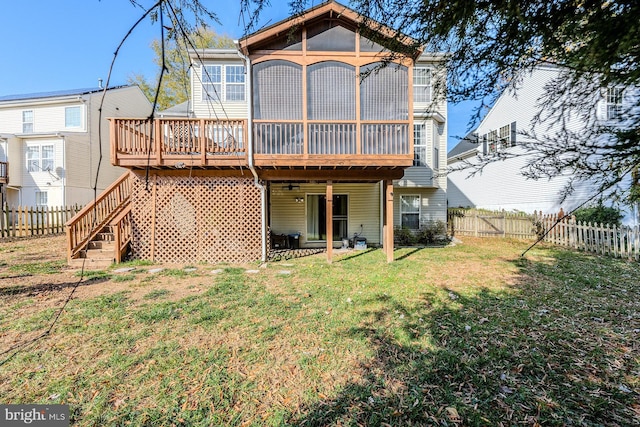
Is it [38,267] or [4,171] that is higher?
[4,171]

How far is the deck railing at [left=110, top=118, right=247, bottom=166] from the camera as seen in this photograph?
7242 mm

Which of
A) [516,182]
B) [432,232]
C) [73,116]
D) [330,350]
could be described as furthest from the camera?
[73,116]

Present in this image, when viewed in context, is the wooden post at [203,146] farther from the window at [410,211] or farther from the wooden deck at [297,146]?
the window at [410,211]

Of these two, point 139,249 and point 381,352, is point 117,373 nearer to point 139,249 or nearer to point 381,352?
point 381,352

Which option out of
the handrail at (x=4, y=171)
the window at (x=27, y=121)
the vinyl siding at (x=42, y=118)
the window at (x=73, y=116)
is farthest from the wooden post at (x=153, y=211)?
the window at (x=27, y=121)

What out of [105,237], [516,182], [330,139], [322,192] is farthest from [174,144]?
[516,182]

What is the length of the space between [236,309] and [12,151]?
65.5ft

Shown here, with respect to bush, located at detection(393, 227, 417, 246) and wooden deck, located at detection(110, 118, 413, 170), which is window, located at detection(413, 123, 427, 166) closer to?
bush, located at detection(393, 227, 417, 246)

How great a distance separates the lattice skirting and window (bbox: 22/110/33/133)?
625 inches

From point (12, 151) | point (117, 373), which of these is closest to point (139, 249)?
point (117, 373)

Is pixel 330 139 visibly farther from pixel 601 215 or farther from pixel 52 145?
pixel 52 145

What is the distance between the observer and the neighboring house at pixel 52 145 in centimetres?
1527

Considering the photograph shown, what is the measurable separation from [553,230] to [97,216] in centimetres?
1550

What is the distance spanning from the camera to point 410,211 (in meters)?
12.0
